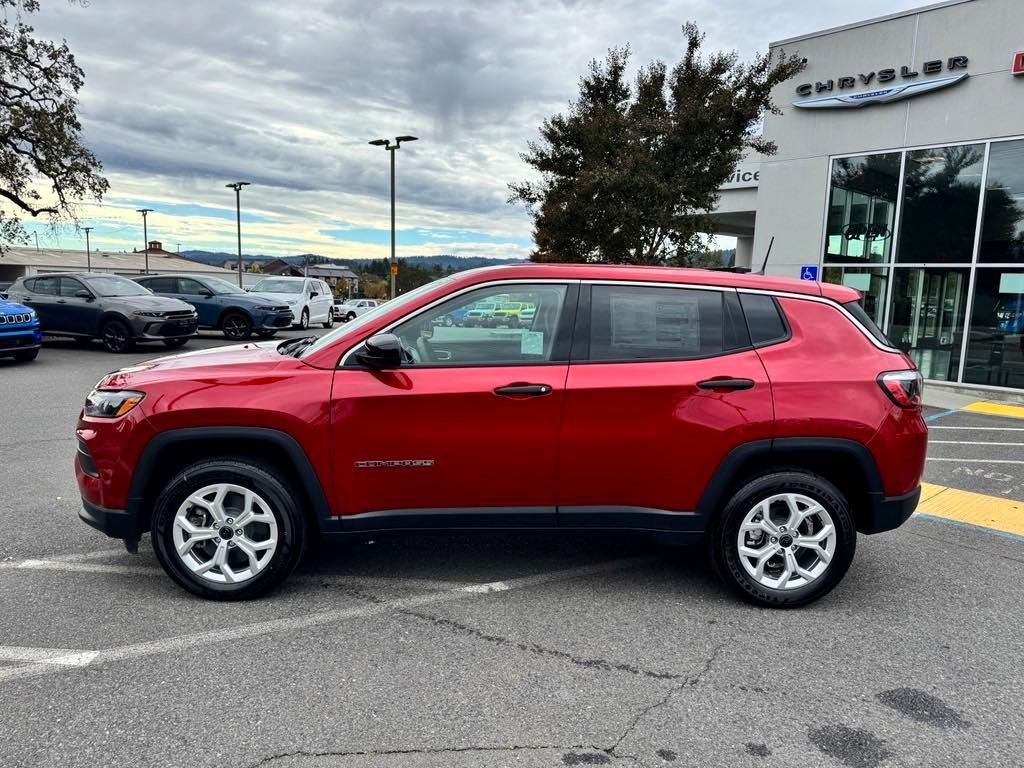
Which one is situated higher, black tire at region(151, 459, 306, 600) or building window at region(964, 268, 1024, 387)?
building window at region(964, 268, 1024, 387)

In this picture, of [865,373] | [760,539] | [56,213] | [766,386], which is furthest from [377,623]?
[56,213]

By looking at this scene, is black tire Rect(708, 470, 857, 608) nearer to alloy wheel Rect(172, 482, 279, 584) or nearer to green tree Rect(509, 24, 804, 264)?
alloy wheel Rect(172, 482, 279, 584)

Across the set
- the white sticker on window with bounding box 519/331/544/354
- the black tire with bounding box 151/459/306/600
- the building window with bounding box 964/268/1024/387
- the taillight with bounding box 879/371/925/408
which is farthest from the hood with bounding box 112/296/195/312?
the building window with bounding box 964/268/1024/387

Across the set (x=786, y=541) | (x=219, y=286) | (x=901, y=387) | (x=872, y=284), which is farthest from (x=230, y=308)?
(x=901, y=387)

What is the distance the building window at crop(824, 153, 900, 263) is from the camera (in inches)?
551

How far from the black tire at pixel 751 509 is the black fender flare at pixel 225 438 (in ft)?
6.57

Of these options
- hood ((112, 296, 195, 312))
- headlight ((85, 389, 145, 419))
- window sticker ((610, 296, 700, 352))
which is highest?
window sticker ((610, 296, 700, 352))

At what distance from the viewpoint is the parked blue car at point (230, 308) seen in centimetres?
1748

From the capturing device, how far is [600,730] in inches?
105

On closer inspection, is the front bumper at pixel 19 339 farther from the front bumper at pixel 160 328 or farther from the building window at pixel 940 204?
the building window at pixel 940 204

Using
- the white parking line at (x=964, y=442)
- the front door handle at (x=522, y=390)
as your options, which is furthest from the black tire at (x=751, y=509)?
the white parking line at (x=964, y=442)

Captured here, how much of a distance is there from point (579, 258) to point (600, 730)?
47.6 feet

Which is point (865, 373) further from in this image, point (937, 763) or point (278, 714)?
point (278, 714)

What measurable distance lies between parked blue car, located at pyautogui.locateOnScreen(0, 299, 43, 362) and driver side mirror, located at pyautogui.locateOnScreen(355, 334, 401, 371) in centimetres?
1136
